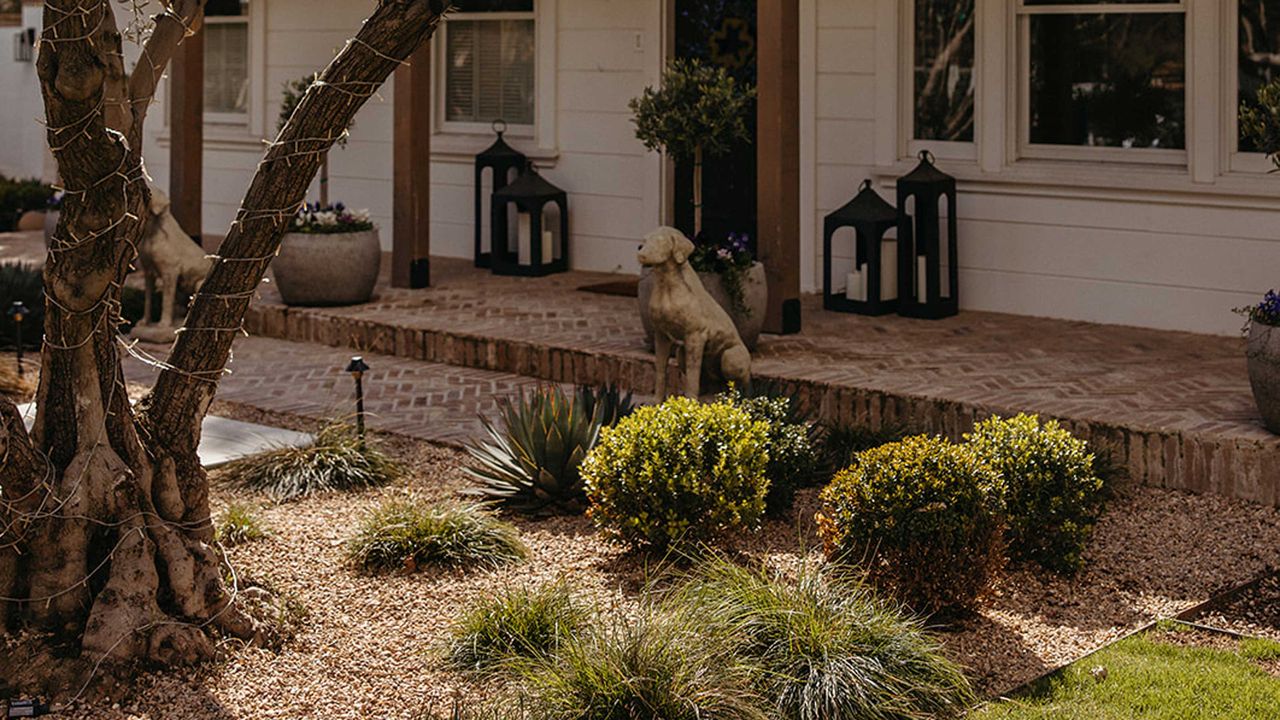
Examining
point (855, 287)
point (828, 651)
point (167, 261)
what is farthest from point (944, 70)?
point (828, 651)

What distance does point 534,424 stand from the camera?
7.00 m

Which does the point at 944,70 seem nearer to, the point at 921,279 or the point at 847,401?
the point at 921,279

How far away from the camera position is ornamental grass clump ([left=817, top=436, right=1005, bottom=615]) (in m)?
5.52

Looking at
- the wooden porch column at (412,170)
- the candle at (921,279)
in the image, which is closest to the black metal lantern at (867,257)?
the candle at (921,279)

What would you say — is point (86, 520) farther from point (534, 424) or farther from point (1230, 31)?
point (1230, 31)

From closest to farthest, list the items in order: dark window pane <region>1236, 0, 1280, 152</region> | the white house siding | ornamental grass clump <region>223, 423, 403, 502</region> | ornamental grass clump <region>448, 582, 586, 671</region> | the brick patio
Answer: ornamental grass clump <region>448, 582, 586, 671</region>, the brick patio, ornamental grass clump <region>223, 423, 403, 502</region>, dark window pane <region>1236, 0, 1280, 152</region>, the white house siding

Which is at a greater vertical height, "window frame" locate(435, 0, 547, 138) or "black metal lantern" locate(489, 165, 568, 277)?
"window frame" locate(435, 0, 547, 138)

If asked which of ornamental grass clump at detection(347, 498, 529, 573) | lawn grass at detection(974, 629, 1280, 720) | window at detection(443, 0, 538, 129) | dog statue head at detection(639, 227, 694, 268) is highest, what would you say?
window at detection(443, 0, 538, 129)

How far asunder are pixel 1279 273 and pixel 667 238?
3.95m

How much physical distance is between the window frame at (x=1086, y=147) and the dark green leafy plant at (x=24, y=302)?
21.5 feet

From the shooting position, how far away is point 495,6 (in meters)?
13.6

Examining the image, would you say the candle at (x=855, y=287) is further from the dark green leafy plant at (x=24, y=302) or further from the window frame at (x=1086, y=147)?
→ the dark green leafy plant at (x=24, y=302)

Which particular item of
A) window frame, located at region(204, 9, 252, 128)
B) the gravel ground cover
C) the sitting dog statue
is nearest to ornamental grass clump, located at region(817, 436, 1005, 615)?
the gravel ground cover

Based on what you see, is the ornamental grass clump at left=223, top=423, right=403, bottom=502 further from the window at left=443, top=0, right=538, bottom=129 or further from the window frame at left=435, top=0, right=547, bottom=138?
the window at left=443, top=0, right=538, bottom=129
